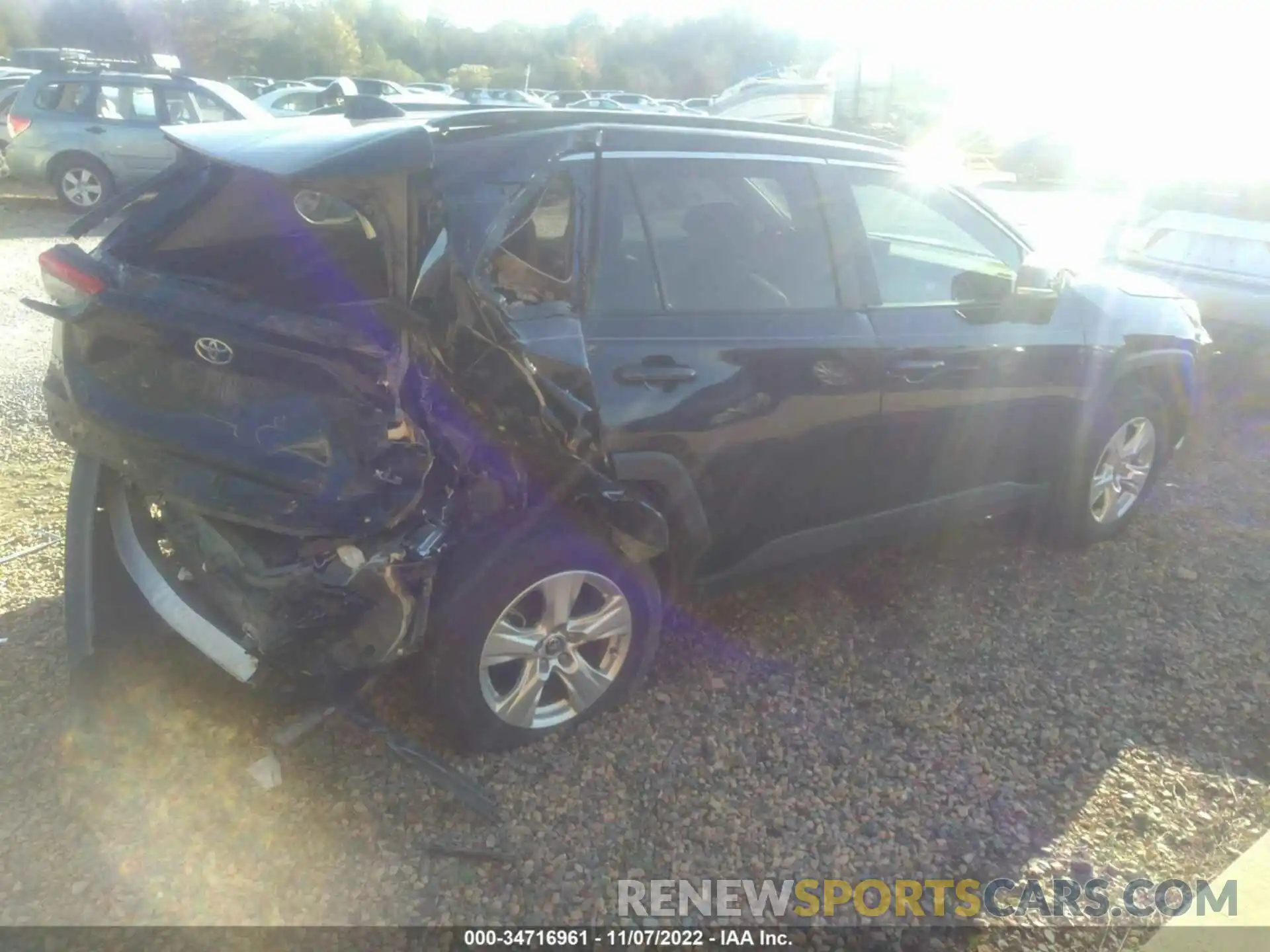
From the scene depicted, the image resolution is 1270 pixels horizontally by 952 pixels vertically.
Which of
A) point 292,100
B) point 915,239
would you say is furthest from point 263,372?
point 292,100

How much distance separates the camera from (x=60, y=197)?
12.9 meters

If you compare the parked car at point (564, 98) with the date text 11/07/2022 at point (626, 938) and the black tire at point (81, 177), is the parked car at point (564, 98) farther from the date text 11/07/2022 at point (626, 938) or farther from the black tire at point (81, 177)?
the date text 11/07/2022 at point (626, 938)

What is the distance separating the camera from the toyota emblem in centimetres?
256

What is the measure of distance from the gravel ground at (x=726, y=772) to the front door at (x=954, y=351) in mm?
577

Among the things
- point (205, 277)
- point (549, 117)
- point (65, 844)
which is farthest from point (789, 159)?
point (65, 844)

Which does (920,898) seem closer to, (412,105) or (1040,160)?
(412,105)

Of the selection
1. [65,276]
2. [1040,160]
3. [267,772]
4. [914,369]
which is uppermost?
[65,276]

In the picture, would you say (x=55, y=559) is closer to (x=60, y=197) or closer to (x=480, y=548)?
(x=480, y=548)

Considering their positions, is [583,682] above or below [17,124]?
below

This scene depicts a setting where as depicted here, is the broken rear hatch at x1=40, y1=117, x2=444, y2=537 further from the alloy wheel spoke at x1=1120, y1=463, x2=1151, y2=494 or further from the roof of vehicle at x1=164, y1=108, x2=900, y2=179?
the alloy wheel spoke at x1=1120, y1=463, x2=1151, y2=494

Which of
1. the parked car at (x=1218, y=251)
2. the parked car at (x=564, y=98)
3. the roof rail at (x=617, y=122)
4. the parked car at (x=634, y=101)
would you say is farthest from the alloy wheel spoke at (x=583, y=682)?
the parked car at (x=634, y=101)

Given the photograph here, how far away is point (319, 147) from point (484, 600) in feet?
4.35

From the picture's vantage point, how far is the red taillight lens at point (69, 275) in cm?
268

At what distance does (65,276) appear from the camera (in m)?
2.76
